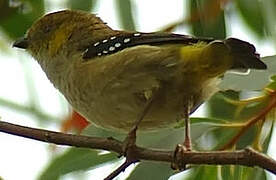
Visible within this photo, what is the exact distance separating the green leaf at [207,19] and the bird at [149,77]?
0.24m

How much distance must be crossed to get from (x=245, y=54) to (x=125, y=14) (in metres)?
0.74

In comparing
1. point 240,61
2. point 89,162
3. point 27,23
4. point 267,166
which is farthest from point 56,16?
point 267,166

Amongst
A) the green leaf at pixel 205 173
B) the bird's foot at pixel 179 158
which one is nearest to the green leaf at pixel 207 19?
the green leaf at pixel 205 173

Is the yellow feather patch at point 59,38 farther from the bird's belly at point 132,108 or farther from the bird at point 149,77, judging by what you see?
the bird's belly at point 132,108

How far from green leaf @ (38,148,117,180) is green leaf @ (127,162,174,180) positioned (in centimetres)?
17

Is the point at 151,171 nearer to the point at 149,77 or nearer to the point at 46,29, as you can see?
the point at 149,77

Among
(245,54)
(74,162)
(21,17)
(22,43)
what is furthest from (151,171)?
(21,17)

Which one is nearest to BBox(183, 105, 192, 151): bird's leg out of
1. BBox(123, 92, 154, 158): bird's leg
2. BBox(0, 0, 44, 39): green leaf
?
BBox(123, 92, 154, 158): bird's leg

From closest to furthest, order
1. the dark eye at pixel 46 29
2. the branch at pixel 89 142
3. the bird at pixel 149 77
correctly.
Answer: the branch at pixel 89 142 → the bird at pixel 149 77 → the dark eye at pixel 46 29

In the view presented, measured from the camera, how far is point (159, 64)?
232 cm

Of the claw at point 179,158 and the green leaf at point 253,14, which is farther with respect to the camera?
the green leaf at point 253,14

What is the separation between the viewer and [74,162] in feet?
8.52

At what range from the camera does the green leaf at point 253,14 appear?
2.80 metres

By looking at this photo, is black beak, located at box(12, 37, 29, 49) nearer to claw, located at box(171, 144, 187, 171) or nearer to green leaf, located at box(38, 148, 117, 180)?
green leaf, located at box(38, 148, 117, 180)
